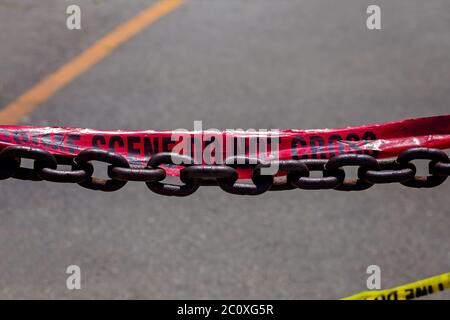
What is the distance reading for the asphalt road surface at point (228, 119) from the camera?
15.1ft

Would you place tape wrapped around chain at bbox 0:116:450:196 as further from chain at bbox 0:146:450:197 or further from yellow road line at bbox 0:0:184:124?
yellow road line at bbox 0:0:184:124

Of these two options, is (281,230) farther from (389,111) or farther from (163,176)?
(163,176)

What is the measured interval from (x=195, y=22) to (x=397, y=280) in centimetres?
435

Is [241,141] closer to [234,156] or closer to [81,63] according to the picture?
[234,156]

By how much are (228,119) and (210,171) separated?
12.4 ft

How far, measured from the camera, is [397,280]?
15.0 feet

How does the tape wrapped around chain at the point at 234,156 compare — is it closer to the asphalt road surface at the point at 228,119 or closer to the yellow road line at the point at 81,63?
the asphalt road surface at the point at 228,119

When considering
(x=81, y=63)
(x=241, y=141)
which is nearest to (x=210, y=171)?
(x=241, y=141)

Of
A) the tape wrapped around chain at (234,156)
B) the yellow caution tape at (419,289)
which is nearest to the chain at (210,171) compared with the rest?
the tape wrapped around chain at (234,156)

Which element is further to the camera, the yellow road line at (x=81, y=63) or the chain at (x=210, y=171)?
the yellow road line at (x=81, y=63)

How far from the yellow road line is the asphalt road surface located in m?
0.08

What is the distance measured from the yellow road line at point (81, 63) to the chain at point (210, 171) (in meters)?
3.60

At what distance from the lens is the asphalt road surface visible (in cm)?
460

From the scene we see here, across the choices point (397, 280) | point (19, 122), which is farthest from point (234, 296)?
point (19, 122)
